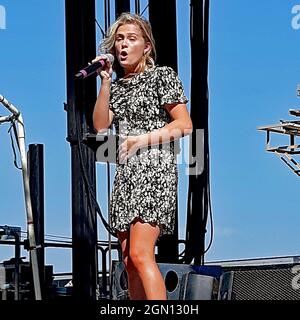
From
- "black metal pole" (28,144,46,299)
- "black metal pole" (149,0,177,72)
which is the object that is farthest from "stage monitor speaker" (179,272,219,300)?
"black metal pole" (149,0,177,72)

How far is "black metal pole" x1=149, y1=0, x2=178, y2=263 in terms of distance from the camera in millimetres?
2979

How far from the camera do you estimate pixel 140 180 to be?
6.55ft

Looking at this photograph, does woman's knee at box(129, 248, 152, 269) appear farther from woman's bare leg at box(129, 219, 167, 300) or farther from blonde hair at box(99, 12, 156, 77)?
blonde hair at box(99, 12, 156, 77)

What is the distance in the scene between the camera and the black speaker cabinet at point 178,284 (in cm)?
219

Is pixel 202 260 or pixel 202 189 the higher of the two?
pixel 202 189

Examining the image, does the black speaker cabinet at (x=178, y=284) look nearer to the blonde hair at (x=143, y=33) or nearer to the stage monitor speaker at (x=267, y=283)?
the stage monitor speaker at (x=267, y=283)

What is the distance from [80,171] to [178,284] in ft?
2.07

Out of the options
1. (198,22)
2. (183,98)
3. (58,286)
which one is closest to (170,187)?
(183,98)

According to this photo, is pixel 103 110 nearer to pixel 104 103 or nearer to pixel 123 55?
pixel 104 103

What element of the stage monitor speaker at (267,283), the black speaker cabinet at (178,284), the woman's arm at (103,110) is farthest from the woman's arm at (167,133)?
the stage monitor speaker at (267,283)

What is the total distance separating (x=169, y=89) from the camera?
6.64 ft

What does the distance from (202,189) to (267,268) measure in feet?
1.71

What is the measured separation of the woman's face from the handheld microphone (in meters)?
0.06
